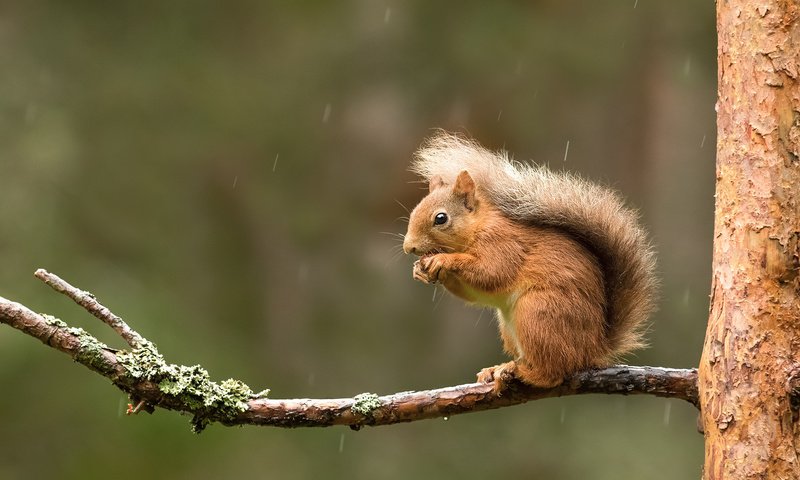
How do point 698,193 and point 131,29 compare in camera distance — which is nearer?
point 698,193

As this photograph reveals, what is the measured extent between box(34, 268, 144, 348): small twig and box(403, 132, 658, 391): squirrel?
66 centimetres

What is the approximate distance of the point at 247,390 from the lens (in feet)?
A: 6.66

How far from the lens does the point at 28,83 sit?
5539 millimetres

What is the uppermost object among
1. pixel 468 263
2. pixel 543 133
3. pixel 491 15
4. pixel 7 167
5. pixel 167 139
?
pixel 491 15

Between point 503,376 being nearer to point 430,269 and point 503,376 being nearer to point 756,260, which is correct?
point 430,269

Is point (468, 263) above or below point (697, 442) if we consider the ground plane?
below

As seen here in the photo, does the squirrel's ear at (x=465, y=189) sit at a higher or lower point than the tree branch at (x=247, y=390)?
higher

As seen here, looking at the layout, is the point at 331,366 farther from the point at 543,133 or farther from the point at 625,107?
the point at 625,107

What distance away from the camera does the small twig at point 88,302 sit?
1826mm

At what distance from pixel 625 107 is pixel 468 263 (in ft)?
11.6

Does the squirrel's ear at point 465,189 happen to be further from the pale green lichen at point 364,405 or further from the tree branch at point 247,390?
the pale green lichen at point 364,405

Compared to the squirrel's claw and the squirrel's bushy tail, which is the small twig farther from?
the squirrel's bushy tail

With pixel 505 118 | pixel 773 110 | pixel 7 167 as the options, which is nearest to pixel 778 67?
pixel 773 110

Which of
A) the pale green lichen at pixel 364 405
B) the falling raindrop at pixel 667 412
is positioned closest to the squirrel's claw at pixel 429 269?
the pale green lichen at pixel 364 405
